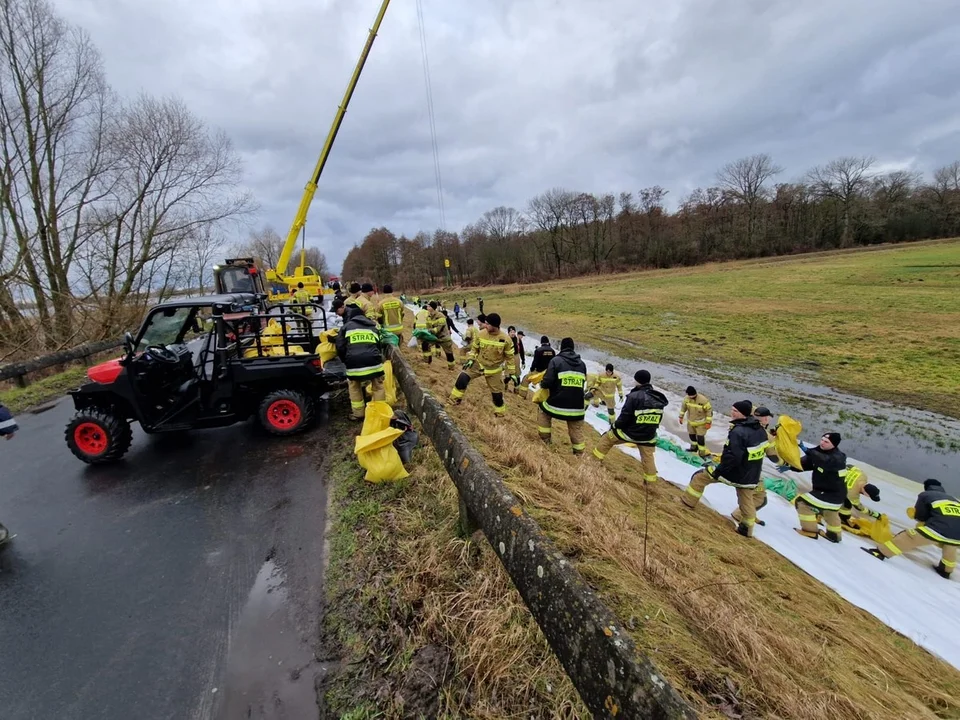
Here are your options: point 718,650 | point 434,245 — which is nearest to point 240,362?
point 718,650

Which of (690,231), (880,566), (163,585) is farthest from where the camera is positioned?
(690,231)

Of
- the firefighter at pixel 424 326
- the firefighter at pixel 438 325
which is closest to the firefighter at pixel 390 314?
the firefighter at pixel 424 326

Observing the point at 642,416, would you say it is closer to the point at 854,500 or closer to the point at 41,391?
the point at 854,500

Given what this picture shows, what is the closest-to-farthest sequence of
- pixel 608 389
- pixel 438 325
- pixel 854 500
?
pixel 854 500 → pixel 438 325 → pixel 608 389

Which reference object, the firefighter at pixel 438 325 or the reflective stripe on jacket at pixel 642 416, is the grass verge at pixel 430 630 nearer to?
the reflective stripe on jacket at pixel 642 416

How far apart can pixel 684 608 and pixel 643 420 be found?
4.12m

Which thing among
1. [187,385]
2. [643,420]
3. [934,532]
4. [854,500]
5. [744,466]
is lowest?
[854,500]

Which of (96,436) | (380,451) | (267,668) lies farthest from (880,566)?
(96,436)

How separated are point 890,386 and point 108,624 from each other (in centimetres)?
1767

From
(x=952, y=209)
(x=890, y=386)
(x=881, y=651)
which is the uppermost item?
(x=952, y=209)

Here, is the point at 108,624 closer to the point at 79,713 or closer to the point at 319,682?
the point at 79,713

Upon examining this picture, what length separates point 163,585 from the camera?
10.9 feet

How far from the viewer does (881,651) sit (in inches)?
137

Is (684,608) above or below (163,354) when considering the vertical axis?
below
